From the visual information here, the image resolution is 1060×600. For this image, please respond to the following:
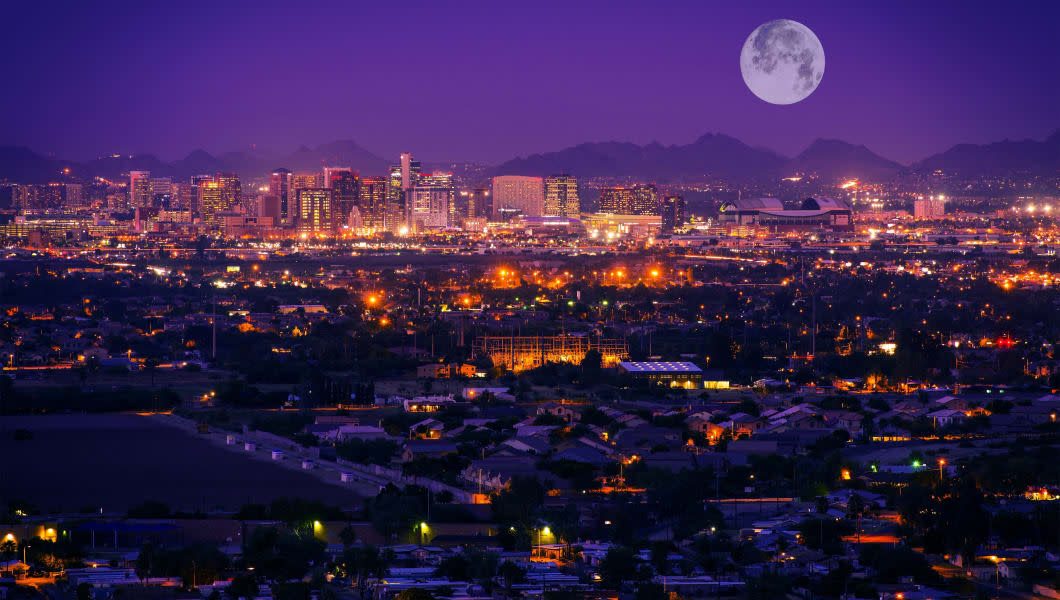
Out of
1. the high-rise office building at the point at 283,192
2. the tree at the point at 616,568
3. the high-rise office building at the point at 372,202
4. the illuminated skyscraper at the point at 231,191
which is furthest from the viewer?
the illuminated skyscraper at the point at 231,191

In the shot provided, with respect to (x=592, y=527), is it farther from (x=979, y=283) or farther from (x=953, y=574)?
(x=979, y=283)

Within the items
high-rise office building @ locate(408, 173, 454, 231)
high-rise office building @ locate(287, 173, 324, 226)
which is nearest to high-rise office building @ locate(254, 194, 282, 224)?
high-rise office building @ locate(287, 173, 324, 226)

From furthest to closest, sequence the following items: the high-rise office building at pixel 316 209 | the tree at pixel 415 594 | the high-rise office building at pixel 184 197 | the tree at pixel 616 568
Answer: the high-rise office building at pixel 184 197, the high-rise office building at pixel 316 209, the tree at pixel 616 568, the tree at pixel 415 594

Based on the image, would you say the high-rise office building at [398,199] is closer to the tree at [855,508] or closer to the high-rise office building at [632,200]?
the high-rise office building at [632,200]

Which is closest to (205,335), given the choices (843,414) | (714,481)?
(843,414)

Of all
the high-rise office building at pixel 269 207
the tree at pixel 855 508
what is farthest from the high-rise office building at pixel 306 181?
the tree at pixel 855 508

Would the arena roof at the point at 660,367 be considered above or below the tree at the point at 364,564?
above

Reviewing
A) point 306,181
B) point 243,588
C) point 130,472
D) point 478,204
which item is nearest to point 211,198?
point 306,181
